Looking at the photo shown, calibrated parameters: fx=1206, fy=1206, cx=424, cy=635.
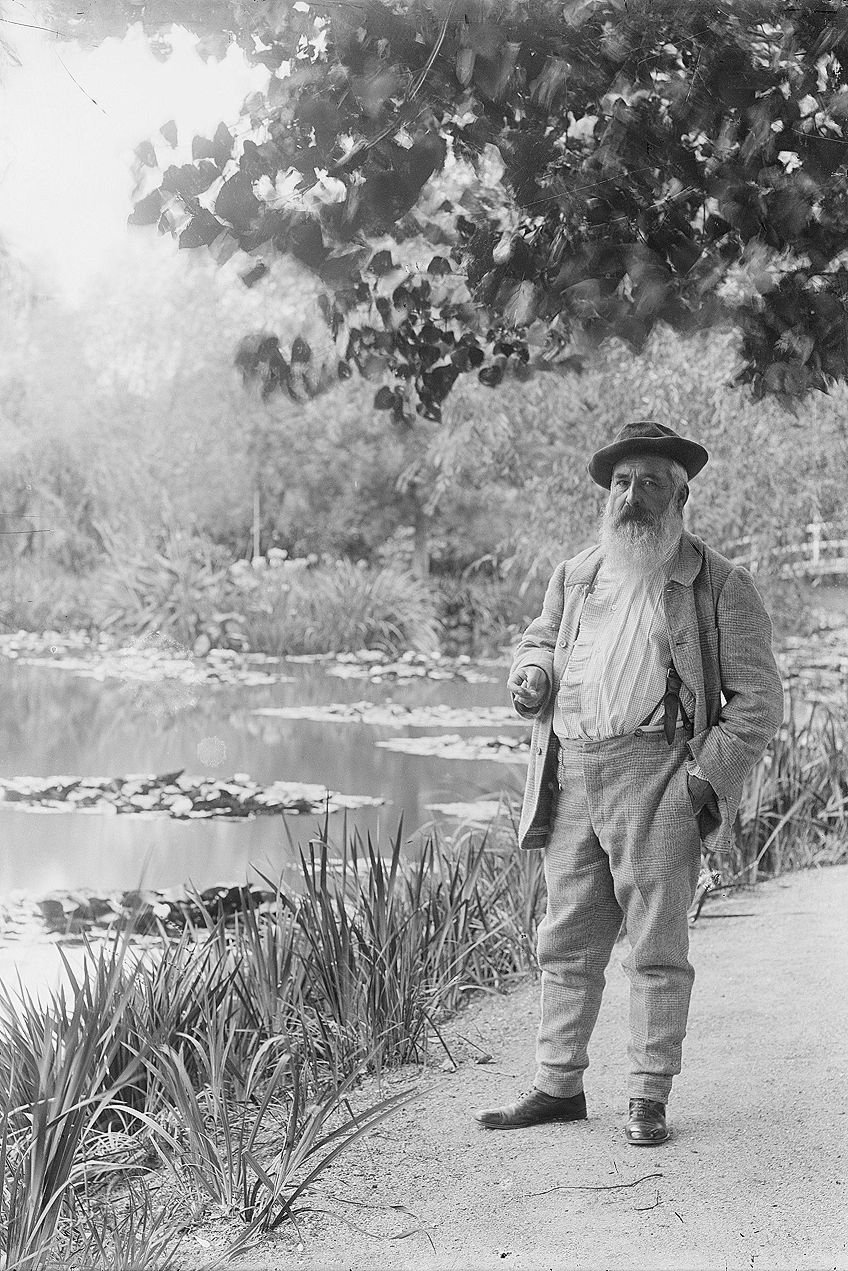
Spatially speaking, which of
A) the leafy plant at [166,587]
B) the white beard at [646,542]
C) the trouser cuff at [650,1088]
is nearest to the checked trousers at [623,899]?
the trouser cuff at [650,1088]

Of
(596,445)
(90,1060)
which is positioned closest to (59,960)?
(90,1060)

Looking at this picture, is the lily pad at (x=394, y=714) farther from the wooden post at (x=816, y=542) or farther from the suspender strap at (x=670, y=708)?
the suspender strap at (x=670, y=708)

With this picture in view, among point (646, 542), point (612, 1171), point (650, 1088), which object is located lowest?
point (612, 1171)

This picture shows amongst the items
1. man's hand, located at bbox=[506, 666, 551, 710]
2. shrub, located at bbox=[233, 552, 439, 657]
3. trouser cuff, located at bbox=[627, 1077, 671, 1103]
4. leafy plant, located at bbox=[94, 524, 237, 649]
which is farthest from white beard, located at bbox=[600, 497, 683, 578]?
shrub, located at bbox=[233, 552, 439, 657]

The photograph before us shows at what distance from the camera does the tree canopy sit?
192 cm

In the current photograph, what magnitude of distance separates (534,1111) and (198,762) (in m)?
1.43

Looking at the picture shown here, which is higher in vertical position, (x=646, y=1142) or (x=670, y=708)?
(x=670, y=708)

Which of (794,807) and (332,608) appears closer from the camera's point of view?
(332,608)

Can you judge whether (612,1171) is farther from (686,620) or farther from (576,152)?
(576,152)

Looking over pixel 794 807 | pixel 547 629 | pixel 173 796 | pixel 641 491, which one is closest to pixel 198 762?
pixel 173 796

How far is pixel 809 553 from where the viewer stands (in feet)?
14.9

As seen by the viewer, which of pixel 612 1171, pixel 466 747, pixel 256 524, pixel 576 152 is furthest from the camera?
pixel 466 747

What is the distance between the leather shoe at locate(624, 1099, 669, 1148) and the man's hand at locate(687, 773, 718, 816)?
1.62ft

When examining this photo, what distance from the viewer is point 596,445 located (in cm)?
414
